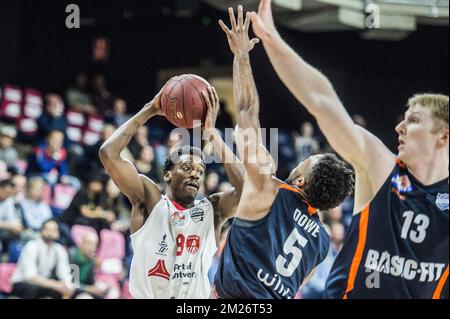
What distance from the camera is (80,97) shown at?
11.4 meters

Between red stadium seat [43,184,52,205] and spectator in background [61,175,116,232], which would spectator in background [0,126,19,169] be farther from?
spectator in background [61,175,116,232]

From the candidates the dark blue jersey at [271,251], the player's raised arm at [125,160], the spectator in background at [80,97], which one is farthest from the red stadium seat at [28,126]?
the dark blue jersey at [271,251]

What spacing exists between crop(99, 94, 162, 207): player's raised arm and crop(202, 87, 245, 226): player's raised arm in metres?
0.35

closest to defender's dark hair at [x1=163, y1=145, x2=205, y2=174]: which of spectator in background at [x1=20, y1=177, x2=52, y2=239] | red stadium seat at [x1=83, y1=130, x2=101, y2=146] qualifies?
spectator in background at [x1=20, y1=177, x2=52, y2=239]

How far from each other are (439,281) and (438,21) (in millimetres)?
9737

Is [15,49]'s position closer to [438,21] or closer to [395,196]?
[438,21]

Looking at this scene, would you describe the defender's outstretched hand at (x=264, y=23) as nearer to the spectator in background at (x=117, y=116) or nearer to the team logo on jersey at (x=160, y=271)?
the team logo on jersey at (x=160, y=271)

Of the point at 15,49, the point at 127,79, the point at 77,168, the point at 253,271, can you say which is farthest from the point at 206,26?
the point at 253,271

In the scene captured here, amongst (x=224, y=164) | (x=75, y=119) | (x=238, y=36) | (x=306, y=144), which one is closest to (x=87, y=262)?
(x=75, y=119)

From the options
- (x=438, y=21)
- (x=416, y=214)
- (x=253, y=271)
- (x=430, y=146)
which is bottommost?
(x=253, y=271)

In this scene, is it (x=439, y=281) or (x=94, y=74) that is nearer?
(x=439, y=281)

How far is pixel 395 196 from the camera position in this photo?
10.4 ft

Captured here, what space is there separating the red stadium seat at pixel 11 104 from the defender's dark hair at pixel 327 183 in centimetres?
676

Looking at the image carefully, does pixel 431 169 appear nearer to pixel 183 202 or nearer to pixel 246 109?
pixel 246 109
